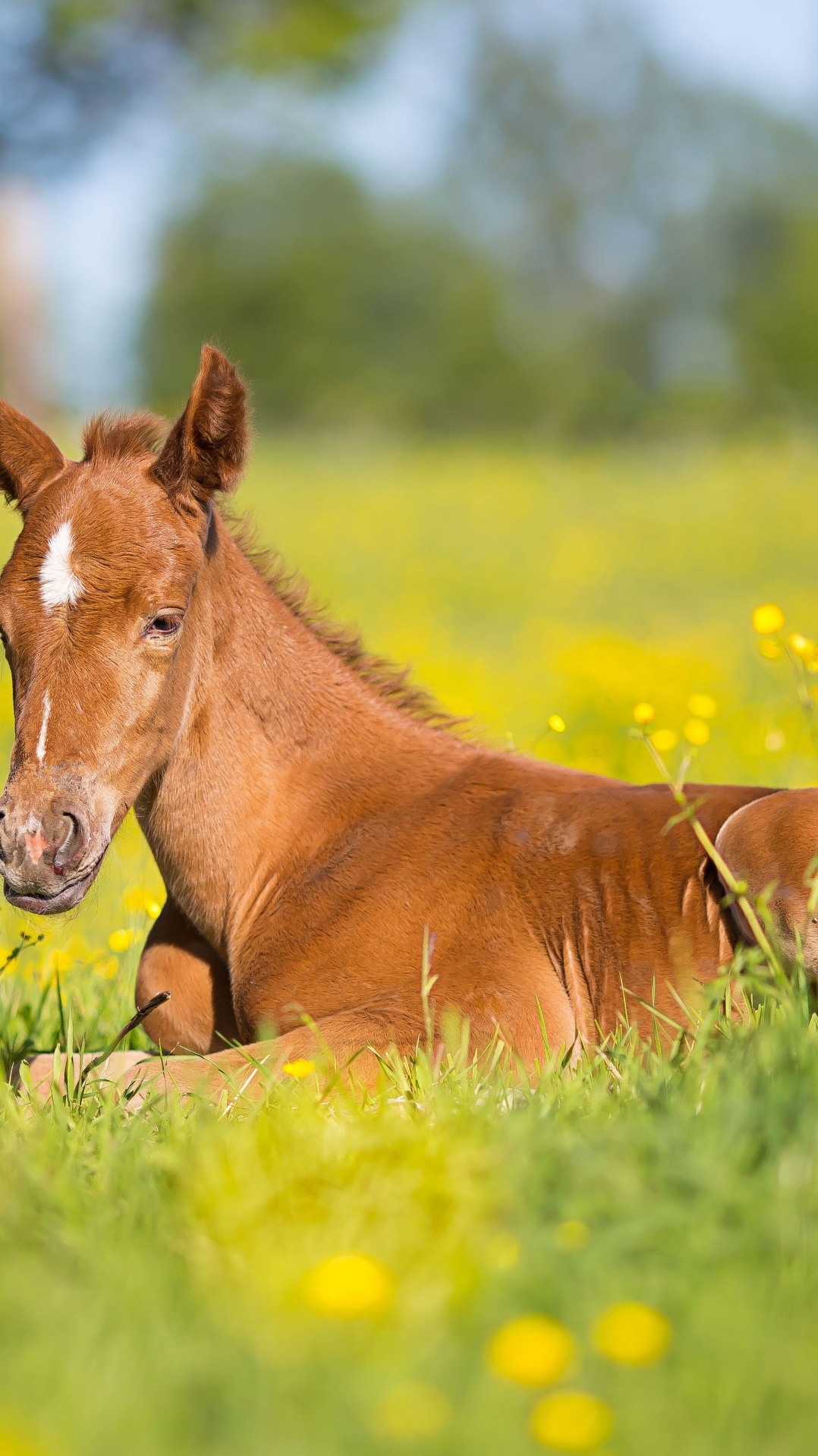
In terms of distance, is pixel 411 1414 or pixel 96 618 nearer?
pixel 411 1414

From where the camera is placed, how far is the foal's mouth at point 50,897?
9.53 feet

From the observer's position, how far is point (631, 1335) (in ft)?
5.26

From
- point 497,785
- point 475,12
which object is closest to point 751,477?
point 497,785

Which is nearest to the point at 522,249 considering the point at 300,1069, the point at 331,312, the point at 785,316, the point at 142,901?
the point at 331,312

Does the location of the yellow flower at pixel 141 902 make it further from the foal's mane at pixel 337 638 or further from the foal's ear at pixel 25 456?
the foal's ear at pixel 25 456

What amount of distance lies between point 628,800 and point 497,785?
0.35 metres

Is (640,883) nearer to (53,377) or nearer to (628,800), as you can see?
(628,800)

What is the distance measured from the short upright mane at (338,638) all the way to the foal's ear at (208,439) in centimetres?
49

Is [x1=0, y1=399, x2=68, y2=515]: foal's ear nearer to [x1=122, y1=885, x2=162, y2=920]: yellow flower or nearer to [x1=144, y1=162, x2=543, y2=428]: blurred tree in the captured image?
[x1=122, y1=885, x2=162, y2=920]: yellow flower

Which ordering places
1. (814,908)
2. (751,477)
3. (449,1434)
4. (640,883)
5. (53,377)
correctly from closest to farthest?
(449,1434) < (814,908) < (640,883) < (751,477) < (53,377)

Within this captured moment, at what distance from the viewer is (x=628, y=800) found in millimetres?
3490

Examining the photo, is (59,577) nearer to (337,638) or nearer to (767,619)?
(337,638)

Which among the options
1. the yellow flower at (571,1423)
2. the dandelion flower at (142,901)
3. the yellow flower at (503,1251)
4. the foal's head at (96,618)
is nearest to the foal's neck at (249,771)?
the foal's head at (96,618)

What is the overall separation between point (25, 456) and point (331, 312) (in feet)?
181
